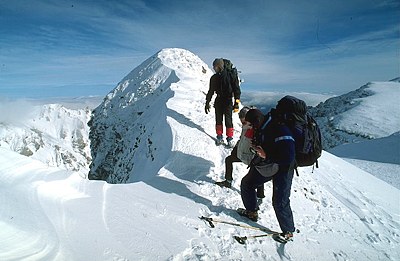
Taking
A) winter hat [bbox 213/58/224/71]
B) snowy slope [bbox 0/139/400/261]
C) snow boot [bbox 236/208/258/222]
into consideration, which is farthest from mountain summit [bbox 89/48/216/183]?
snow boot [bbox 236/208/258/222]

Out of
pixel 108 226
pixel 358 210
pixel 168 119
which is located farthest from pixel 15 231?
pixel 358 210

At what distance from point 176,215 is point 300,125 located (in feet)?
10.8

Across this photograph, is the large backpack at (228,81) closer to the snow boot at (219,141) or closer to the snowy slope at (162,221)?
the snow boot at (219,141)

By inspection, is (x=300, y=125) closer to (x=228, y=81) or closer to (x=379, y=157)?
(x=228, y=81)

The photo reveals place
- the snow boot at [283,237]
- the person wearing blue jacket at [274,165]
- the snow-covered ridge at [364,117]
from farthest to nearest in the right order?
Answer: the snow-covered ridge at [364,117], the snow boot at [283,237], the person wearing blue jacket at [274,165]

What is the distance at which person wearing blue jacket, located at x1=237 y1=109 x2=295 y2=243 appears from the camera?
4789mm

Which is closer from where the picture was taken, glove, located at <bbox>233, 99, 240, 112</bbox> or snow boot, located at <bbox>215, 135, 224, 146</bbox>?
glove, located at <bbox>233, 99, 240, 112</bbox>

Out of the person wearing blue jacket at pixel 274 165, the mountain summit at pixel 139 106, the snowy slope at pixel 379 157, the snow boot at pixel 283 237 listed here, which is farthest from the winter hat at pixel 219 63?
the snowy slope at pixel 379 157

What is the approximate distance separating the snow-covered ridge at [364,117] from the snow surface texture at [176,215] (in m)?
110

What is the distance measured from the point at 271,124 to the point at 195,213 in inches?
108

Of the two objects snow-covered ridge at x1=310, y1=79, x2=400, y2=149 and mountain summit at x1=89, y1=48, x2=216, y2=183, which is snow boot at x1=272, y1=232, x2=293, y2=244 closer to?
mountain summit at x1=89, y1=48, x2=216, y2=183

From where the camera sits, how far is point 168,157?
9062 millimetres

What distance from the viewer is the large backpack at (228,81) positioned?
29.3 feet

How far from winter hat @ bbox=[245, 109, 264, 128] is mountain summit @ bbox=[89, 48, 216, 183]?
7428mm
